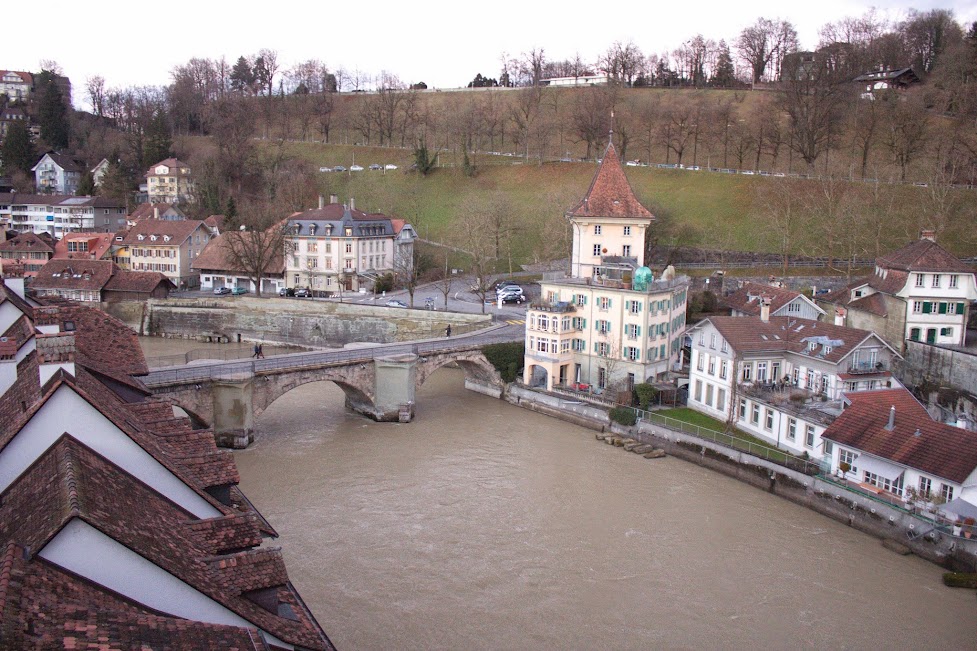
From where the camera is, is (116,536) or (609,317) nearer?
(116,536)

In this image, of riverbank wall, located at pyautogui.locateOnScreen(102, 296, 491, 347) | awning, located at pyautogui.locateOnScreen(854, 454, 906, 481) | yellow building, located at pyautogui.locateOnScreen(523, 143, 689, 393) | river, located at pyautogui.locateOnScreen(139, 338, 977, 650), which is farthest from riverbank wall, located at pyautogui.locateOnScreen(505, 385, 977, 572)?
riverbank wall, located at pyautogui.locateOnScreen(102, 296, 491, 347)

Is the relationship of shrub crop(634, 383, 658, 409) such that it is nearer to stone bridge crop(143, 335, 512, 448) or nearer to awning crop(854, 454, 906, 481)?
stone bridge crop(143, 335, 512, 448)

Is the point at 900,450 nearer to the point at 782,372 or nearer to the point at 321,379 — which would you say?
the point at 782,372

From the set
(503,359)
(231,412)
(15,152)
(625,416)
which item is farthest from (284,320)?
(15,152)

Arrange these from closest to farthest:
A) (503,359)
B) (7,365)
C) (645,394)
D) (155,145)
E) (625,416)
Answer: (7,365)
(625,416)
(645,394)
(503,359)
(155,145)

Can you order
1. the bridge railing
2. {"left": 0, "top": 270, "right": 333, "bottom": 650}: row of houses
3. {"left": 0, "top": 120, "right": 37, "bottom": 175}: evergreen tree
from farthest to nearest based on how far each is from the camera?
{"left": 0, "top": 120, "right": 37, "bottom": 175}: evergreen tree < the bridge railing < {"left": 0, "top": 270, "right": 333, "bottom": 650}: row of houses
